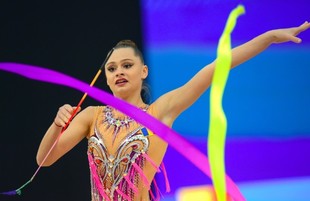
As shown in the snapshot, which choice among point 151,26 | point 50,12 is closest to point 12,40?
point 50,12

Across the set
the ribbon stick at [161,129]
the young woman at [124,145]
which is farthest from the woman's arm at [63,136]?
the ribbon stick at [161,129]

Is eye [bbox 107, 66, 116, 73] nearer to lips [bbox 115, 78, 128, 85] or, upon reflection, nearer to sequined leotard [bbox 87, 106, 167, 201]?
lips [bbox 115, 78, 128, 85]

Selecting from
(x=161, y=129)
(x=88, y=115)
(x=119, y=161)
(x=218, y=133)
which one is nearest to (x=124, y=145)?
(x=119, y=161)

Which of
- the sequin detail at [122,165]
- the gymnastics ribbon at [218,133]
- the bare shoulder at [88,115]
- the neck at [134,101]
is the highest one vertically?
the neck at [134,101]

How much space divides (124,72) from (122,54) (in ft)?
0.18

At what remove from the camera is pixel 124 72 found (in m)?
1.33

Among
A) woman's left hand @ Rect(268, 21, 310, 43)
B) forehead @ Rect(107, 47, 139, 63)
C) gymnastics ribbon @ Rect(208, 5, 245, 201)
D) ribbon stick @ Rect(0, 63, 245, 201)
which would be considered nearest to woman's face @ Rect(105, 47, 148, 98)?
forehead @ Rect(107, 47, 139, 63)

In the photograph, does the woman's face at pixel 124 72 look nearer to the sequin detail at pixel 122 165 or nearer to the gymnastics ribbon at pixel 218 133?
the sequin detail at pixel 122 165

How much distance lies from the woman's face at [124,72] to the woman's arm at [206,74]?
9 centimetres

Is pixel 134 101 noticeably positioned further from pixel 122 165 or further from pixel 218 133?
pixel 218 133

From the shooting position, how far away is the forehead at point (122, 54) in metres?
1.35

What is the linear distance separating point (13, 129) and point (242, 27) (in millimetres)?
1010

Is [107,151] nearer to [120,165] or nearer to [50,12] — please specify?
[120,165]

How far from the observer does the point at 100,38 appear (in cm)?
199
